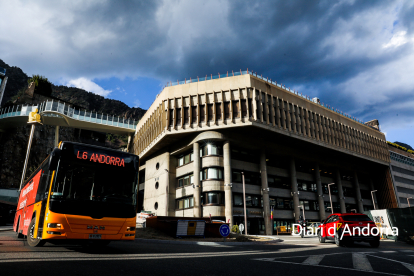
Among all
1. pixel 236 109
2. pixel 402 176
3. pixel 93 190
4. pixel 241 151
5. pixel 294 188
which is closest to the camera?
pixel 93 190

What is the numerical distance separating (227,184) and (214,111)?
417 inches

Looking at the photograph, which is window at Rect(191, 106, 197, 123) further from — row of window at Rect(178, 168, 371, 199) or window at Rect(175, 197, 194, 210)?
window at Rect(175, 197, 194, 210)

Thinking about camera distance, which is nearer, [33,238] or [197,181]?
[33,238]

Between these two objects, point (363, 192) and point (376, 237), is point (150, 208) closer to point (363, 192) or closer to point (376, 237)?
point (376, 237)

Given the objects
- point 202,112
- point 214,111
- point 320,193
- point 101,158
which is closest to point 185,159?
point 202,112

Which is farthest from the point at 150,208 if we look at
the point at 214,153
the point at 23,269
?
the point at 23,269

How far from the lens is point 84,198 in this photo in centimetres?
799

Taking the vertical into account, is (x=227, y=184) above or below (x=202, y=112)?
below

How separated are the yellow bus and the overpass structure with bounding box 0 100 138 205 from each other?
44.8 meters

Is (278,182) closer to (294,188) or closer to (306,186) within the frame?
(294,188)

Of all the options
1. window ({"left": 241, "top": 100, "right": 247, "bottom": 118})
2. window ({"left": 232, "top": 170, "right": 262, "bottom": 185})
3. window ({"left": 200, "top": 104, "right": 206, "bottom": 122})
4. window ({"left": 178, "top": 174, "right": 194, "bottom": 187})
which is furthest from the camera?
window ({"left": 178, "top": 174, "right": 194, "bottom": 187})

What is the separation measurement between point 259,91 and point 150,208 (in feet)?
88.3

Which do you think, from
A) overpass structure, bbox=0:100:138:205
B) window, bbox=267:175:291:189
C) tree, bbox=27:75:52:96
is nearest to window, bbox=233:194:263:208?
window, bbox=267:175:291:189

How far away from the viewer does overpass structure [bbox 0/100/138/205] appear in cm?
4750
